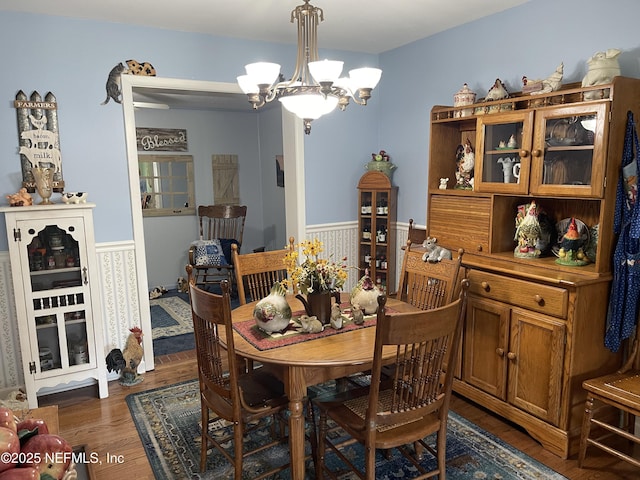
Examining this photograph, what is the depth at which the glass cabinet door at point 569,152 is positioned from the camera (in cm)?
232

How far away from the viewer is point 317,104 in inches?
85.0

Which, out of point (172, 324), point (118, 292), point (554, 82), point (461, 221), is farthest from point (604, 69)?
point (172, 324)

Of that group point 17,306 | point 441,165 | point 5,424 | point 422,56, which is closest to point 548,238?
point 441,165

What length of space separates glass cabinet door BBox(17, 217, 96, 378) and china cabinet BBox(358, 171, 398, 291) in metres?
2.27

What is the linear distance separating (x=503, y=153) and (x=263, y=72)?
5.13 feet

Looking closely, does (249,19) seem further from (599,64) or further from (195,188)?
(195,188)

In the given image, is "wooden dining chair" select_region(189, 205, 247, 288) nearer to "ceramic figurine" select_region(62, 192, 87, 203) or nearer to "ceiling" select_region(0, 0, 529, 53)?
"ceramic figurine" select_region(62, 192, 87, 203)

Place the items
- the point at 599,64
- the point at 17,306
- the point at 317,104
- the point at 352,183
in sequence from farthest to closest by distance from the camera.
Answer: the point at 352,183 → the point at 17,306 → the point at 599,64 → the point at 317,104

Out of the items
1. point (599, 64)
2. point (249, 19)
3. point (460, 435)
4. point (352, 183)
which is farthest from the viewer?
point (352, 183)

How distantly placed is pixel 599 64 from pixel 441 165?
3.94 feet

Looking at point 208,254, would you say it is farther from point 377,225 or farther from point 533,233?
point 533,233

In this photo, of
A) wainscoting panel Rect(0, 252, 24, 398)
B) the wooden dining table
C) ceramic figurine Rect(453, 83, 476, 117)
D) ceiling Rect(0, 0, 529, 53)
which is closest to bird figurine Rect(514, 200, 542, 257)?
ceramic figurine Rect(453, 83, 476, 117)

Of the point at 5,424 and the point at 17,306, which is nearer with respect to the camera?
the point at 5,424

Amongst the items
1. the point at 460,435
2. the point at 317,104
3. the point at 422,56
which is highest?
the point at 422,56
